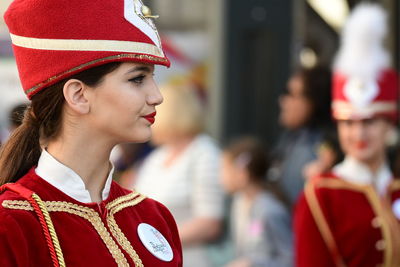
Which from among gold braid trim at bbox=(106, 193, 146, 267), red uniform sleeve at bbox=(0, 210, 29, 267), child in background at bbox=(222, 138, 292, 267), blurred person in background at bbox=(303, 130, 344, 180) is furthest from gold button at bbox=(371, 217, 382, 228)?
red uniform sleeve at bbox=(0, 210, 29, 267)

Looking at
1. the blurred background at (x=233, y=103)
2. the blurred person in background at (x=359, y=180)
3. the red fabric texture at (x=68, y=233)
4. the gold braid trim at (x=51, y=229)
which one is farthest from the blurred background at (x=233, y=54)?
the gold braid trim at (x=51, y=229)

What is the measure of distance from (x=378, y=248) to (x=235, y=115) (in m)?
3.75

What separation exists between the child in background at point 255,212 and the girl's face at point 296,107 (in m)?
0.24

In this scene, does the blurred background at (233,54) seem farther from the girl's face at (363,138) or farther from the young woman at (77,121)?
the young woman at (77,121)

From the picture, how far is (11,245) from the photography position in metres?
2.41

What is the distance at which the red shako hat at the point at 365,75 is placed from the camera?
15.2ft

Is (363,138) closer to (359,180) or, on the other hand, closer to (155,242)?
(359,180)

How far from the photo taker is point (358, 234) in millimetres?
4336

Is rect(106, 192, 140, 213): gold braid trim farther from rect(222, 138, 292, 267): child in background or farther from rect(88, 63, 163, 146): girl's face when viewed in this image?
rect(222, 138, 292, 267): child in background

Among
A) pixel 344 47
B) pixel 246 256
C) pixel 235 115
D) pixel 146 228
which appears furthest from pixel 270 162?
pixel 146 228

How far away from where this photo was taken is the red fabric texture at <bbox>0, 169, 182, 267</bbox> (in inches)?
95.3

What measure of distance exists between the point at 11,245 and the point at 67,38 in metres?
0.55

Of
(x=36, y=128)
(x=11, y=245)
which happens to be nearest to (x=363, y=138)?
(x=36, y=128)

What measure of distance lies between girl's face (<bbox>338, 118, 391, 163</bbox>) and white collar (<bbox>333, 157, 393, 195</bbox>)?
3 centimetres
